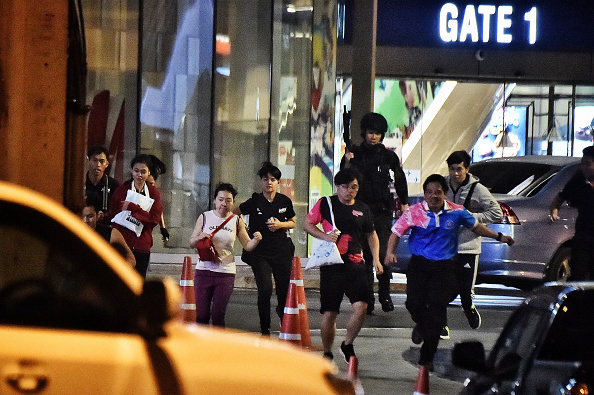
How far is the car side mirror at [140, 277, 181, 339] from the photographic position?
320cm

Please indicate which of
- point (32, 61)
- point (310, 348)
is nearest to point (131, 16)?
point (310, 348)

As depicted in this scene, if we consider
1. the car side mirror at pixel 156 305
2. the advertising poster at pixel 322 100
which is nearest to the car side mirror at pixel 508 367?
the car side mirror at pixel 156 305

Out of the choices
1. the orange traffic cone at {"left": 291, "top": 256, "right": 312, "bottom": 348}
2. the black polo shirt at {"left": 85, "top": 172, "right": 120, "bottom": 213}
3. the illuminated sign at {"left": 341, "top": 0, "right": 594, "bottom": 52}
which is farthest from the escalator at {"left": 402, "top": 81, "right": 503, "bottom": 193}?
the orange traffic cone at {"left": 291, "top": 256, "right": 312, "bottom": 348}

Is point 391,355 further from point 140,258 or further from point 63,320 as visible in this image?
point 63,320

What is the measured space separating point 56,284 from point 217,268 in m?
6.96

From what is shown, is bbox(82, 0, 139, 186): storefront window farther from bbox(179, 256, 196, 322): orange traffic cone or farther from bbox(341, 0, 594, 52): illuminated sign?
bbox(179, 256, 196, 322): orange traffic cone

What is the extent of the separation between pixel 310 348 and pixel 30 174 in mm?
3806

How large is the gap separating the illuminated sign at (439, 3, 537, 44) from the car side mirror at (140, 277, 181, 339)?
20434mm

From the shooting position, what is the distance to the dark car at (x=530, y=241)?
13.8 m

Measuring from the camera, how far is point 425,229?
→ 970 cm

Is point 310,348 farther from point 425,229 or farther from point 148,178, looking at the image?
point 148,178

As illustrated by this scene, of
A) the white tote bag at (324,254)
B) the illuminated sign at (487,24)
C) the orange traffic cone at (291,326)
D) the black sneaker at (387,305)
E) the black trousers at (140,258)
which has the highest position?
the illuminated sign at (487,24)

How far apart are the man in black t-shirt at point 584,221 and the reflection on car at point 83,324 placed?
772cm

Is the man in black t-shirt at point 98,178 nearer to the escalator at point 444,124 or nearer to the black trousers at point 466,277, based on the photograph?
the black trousers at point 466,277
